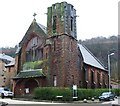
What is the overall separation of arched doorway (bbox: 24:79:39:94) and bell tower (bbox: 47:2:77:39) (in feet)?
29.2

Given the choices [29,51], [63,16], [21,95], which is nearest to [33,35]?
[29,51]

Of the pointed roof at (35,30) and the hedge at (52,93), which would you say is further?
the pointed roof at (35,30)

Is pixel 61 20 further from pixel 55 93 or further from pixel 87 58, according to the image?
pixel 87 58

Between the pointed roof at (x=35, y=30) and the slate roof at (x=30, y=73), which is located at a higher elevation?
the pointed roof at (x=35, y=30)

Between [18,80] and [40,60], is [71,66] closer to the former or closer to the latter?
[40,60]

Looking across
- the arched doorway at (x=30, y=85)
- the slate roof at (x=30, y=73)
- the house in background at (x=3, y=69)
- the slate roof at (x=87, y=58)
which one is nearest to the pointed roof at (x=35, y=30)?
the slate roof at (x=30, y=73)

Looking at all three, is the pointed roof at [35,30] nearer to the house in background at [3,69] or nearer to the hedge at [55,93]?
the hedge at [55,93]

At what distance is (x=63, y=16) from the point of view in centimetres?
4194

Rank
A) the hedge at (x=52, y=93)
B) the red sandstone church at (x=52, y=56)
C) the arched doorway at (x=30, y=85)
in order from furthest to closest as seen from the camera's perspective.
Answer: the arched doorway at (x=30, y=85) < the red sandstone church at (x=52, y=56) < the hedge at (x=52, y=93)

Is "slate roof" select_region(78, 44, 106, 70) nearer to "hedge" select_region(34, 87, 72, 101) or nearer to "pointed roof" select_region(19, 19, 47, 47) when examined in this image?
"pointed roof" select_region(19, 19, 47, 47)

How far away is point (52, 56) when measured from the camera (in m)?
41.3

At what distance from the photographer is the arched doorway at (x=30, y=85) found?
4428 centimetres

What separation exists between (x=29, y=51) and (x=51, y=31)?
665 centimetres

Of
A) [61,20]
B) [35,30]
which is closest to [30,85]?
[35,30]
